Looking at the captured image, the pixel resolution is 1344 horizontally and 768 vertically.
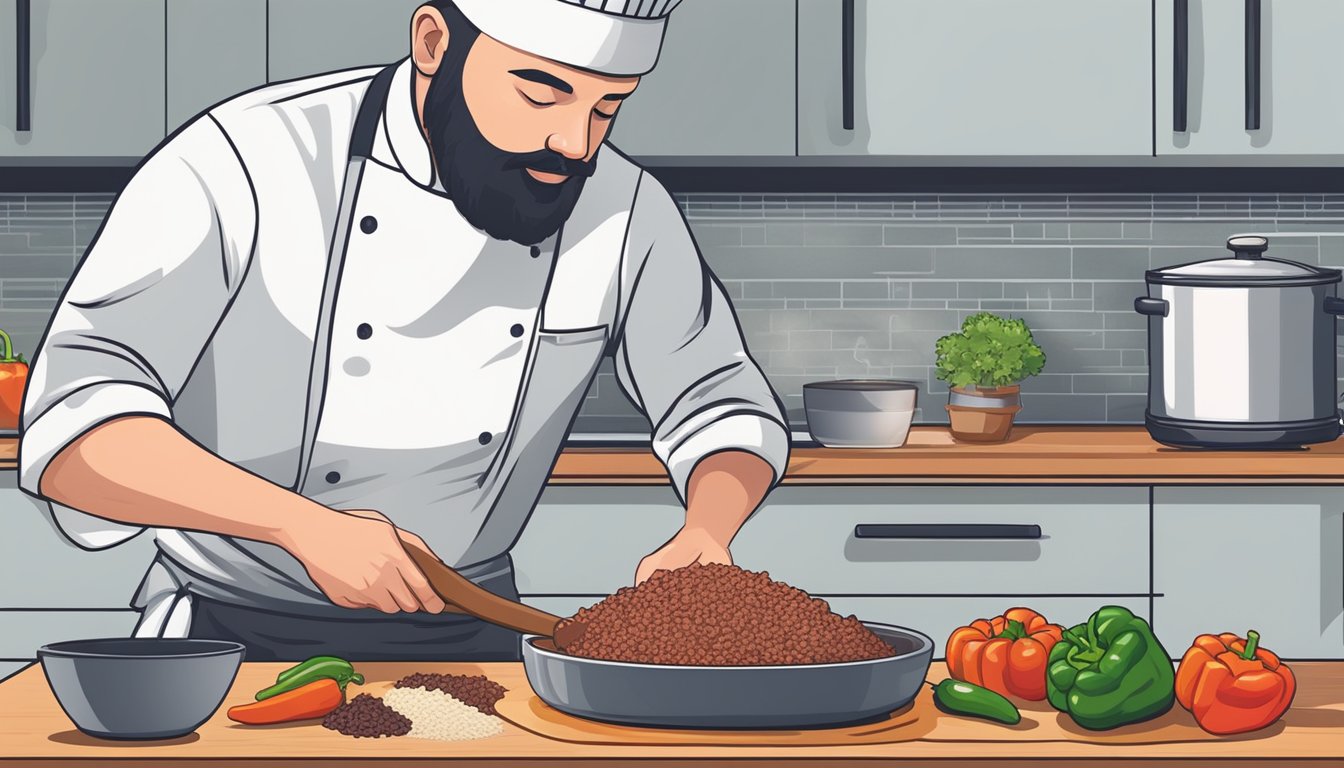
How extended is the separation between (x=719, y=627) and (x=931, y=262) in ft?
6.71

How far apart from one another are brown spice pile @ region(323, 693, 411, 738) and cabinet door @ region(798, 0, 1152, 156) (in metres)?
1.79

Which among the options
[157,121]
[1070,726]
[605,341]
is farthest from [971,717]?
[157,121]

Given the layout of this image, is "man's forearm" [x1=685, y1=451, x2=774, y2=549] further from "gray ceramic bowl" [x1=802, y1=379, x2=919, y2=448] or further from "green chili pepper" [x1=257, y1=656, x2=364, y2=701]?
"gray ceramic bowl" [x1=802, y1=379, x2=919, y2=448]

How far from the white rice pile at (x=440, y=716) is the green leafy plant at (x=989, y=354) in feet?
5.64

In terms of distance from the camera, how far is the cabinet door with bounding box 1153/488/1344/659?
261cm

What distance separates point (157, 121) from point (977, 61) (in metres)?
1.51

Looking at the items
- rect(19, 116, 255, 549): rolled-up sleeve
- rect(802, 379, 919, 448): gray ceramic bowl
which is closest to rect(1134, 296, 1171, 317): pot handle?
rect(802, 379, 919, 448): gray ceramic bowl

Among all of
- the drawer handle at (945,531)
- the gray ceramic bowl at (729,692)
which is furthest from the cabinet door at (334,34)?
the gray ceramic bowl at (729,692)

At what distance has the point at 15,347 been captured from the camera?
317cm

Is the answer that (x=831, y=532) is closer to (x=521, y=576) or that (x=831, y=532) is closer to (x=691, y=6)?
(x=521, y=576)

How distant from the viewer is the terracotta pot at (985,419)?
110 inches

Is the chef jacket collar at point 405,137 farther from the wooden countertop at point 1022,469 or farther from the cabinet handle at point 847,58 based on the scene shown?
the cabinet handle at point 847,58

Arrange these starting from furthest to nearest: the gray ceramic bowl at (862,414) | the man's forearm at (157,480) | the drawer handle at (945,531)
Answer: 1. the gray ceramic bowl at (862,414)
2. the drawer handle at (945,531)
3. the man's forearm at (157,480)

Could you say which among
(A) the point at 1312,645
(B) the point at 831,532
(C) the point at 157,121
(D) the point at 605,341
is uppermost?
(C) the point at 157,121
